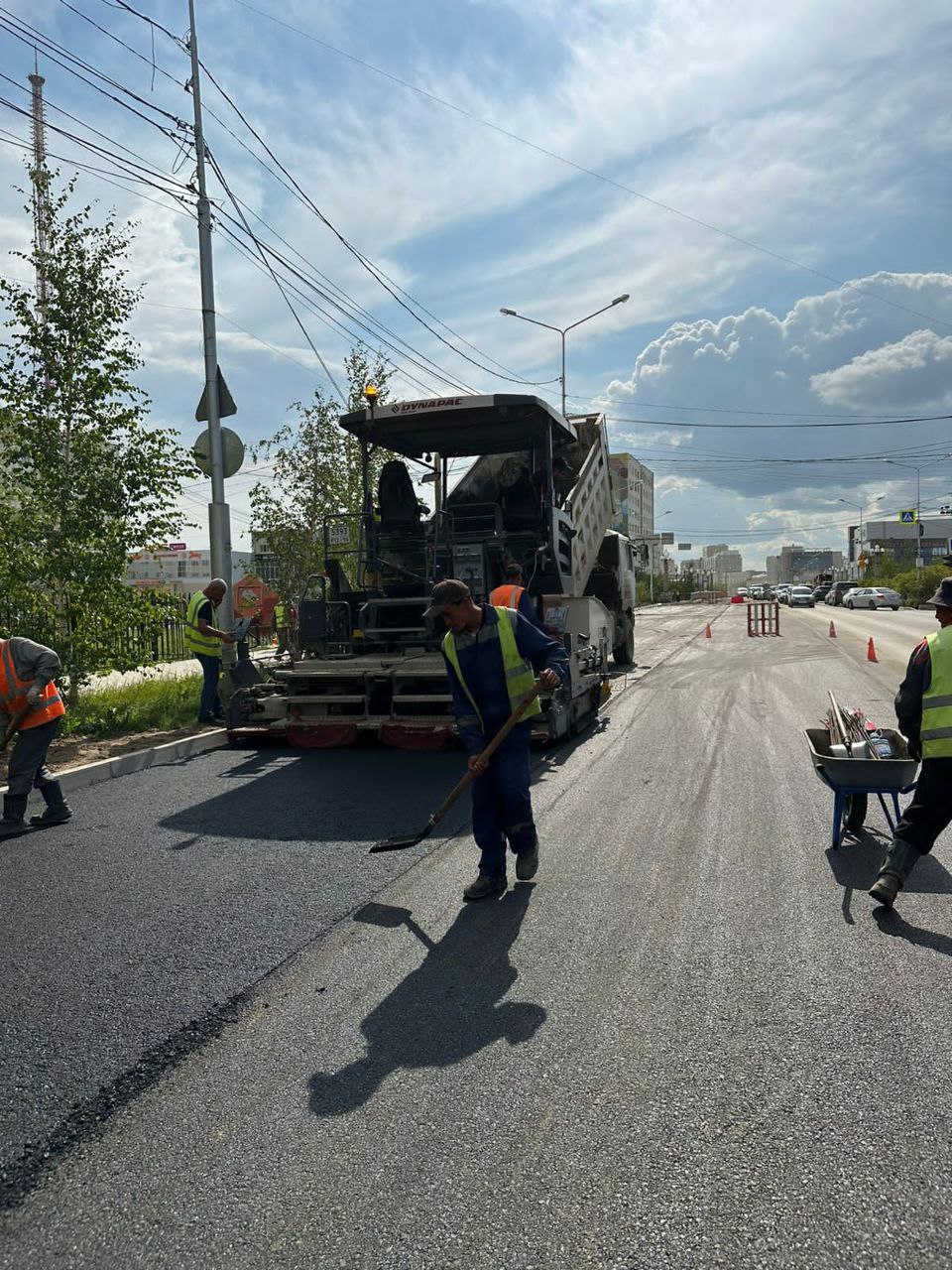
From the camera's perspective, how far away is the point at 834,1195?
92.7 inches

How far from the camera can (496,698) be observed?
4969 mm

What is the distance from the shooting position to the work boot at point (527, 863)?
4.87 m

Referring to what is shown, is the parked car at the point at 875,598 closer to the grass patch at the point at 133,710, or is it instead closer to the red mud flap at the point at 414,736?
the grass patch at the point at 133,710

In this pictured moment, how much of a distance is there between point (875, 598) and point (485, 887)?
4844 centimetres

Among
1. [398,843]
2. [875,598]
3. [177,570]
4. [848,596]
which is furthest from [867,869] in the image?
[177,570]

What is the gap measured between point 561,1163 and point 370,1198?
1.65ft

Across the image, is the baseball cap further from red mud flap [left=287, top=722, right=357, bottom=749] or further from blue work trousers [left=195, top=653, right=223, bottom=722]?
blue work trousers [left=195, top=653, right=223, bottom=722]

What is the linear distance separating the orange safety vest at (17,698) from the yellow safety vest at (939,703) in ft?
16.7

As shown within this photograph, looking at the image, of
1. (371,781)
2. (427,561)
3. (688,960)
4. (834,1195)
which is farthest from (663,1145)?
(427,561)

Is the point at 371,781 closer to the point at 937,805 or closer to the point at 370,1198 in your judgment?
the point at 937,805

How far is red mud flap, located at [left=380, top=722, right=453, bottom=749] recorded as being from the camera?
813 centimetres

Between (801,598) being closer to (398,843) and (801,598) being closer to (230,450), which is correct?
(230,450)

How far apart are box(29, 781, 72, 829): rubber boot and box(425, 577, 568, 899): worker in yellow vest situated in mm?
3078

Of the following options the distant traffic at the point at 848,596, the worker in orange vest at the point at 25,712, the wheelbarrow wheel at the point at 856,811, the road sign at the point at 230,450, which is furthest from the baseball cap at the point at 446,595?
the distant traffic at the point at 848,596
